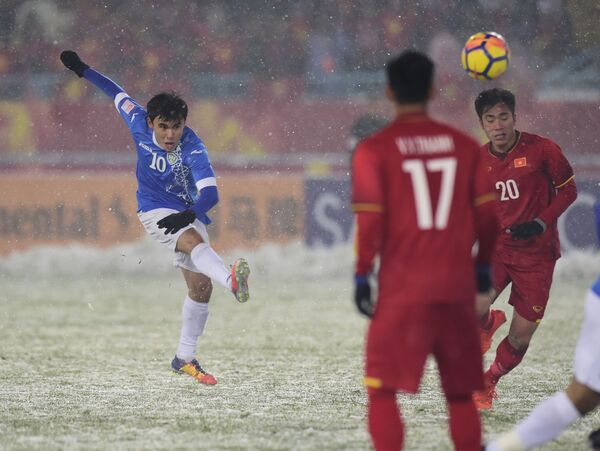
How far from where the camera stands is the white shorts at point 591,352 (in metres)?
3.56

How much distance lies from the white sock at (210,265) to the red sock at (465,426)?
2.51 metres

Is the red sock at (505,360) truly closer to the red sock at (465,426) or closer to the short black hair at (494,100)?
the short black hair at (494,100)

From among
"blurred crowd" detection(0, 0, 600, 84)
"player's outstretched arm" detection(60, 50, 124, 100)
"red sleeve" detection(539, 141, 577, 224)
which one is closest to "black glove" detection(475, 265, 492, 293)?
"red sleeve" detection(539, 141, 577, 224)

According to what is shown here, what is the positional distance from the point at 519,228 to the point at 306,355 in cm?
258

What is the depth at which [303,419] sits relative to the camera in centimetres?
500

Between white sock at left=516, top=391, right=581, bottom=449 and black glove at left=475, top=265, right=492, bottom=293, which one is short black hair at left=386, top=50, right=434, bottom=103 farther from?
white sock at left=516, top=391, right=581, bottom=449

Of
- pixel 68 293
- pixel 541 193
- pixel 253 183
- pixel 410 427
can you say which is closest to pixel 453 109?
pixel 253 183

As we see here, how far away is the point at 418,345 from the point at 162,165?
3.10 metres

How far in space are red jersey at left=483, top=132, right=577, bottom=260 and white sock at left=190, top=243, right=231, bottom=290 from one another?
1533 mm

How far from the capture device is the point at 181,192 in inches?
248

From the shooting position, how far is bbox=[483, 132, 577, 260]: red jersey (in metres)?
5.36

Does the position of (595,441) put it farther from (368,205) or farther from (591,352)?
(368,205)

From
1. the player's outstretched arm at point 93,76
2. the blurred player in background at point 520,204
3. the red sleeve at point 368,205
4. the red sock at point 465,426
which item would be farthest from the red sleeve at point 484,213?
the player's outstretched arm at point 93,76

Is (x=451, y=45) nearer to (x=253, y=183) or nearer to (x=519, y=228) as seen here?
(x=253, y=183)
